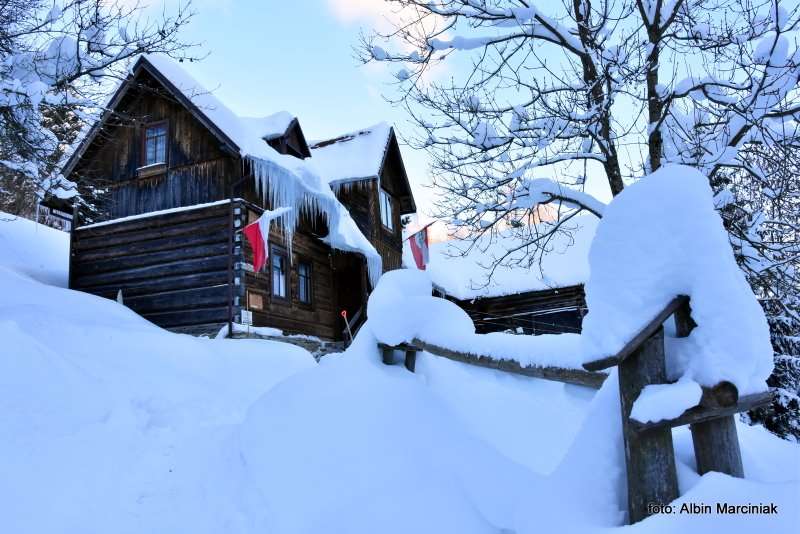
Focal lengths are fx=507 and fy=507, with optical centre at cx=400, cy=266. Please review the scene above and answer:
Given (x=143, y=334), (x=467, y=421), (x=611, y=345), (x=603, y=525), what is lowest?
(x=603, y=525)

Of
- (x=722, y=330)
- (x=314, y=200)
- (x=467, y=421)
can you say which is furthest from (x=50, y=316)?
(x=722, y=330)

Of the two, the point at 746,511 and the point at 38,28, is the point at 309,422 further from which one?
the point at 38,28

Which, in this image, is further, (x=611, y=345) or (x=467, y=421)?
(x=467, y=421)

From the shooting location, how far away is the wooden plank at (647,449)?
6.75 feet

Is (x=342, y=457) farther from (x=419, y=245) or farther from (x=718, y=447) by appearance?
(x=419, y=245)

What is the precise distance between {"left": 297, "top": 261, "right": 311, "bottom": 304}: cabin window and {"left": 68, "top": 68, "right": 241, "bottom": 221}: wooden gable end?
3.29 m

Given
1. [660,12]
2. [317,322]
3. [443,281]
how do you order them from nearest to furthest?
1. [660,12]
2. [317,322]
3. [443,281]

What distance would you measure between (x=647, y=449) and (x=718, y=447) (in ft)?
0.95

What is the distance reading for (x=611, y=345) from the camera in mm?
2084

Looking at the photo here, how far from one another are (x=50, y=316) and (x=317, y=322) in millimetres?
7799

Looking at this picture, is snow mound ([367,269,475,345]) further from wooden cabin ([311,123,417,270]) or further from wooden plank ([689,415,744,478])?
wooden cabin ([311,123,417,270])

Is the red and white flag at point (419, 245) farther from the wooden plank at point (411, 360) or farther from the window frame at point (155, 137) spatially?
the wooden plank at point (411, 360)

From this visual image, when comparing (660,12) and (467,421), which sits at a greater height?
(660,12)

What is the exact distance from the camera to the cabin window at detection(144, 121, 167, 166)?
12.3 m
